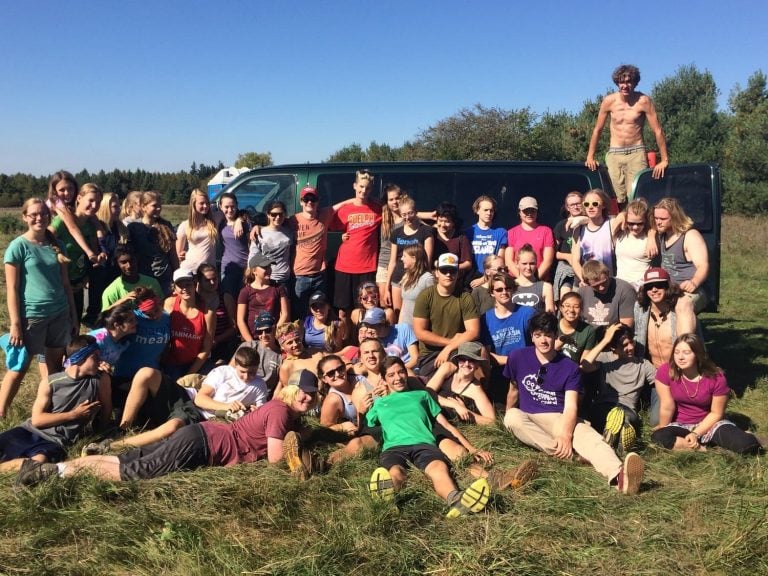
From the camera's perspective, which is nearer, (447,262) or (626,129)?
(447,262)

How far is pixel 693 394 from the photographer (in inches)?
188

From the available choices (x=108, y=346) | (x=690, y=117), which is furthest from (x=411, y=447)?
(x=690, y=117)

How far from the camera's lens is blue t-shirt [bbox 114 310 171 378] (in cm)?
534

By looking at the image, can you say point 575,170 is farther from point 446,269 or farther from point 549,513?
point 549,513

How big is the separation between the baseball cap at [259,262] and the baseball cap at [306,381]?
140 centimetres

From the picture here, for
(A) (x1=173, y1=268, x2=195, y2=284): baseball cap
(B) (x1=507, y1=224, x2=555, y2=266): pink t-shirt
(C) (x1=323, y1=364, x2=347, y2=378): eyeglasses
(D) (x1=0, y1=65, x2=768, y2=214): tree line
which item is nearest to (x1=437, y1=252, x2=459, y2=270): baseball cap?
(B) (x1=507, y1=224, x2=555, y2=266): pink t-shirt

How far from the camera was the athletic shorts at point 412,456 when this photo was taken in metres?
4.16

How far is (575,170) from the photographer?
712 centimetres

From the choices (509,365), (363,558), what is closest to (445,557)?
(363,558)

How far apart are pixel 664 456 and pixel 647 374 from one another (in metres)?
1.02

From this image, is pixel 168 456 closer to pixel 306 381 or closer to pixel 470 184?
pixel 306 381

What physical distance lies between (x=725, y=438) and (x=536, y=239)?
99.1 inches

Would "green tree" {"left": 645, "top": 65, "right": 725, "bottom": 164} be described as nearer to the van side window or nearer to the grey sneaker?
the van side window

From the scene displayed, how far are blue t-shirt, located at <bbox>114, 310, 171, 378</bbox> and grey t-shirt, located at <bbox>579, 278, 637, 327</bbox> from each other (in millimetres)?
3564
